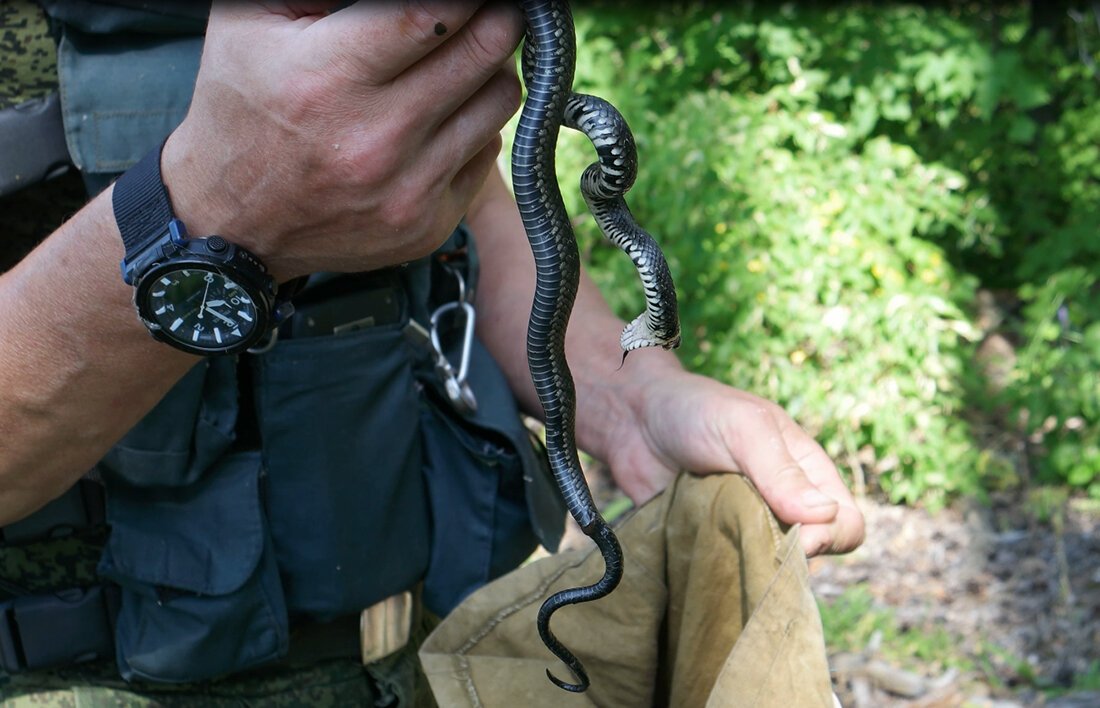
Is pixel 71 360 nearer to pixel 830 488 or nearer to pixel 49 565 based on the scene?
pixel 49 565

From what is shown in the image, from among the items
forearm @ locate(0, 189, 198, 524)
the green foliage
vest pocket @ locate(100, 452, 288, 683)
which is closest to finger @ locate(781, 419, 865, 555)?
vest pocket @ locate(100, 452, 288, 683)

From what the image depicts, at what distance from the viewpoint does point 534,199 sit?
1345 mm

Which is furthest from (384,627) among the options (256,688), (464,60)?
(464,60)

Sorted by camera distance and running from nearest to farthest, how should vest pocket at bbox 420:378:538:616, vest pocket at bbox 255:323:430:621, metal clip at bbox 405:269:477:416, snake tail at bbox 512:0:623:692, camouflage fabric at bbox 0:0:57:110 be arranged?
snake tail at bbox 512:0:623:692, camouflage fabric at bbox 0:0:57:110, vest pocket at bbox 255:323:430:621, metal clip at bbox 405:269:477:416, vest pocket at bbox 420:378:538:616

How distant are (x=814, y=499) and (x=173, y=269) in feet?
3.54

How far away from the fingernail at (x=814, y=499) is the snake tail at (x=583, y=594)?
0.37 meters

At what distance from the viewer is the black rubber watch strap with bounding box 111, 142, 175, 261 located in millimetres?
1428

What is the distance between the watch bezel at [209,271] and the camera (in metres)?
1.42

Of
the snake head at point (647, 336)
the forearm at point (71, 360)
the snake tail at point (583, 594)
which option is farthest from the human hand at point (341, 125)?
the snake tail at point (583, 594)

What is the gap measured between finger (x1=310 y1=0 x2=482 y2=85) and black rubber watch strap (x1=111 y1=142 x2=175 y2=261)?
340mm

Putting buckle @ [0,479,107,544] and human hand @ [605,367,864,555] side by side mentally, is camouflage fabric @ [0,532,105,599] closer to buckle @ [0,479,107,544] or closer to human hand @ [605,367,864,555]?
buckle @ [0,479,107,544]

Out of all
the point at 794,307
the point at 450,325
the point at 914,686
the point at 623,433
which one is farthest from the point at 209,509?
the point at 794,307

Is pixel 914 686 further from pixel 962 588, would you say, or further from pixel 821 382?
pixel 821 382

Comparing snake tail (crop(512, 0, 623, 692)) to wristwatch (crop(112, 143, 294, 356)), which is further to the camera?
wristwatch (crop(112, 143, 294, 356))
